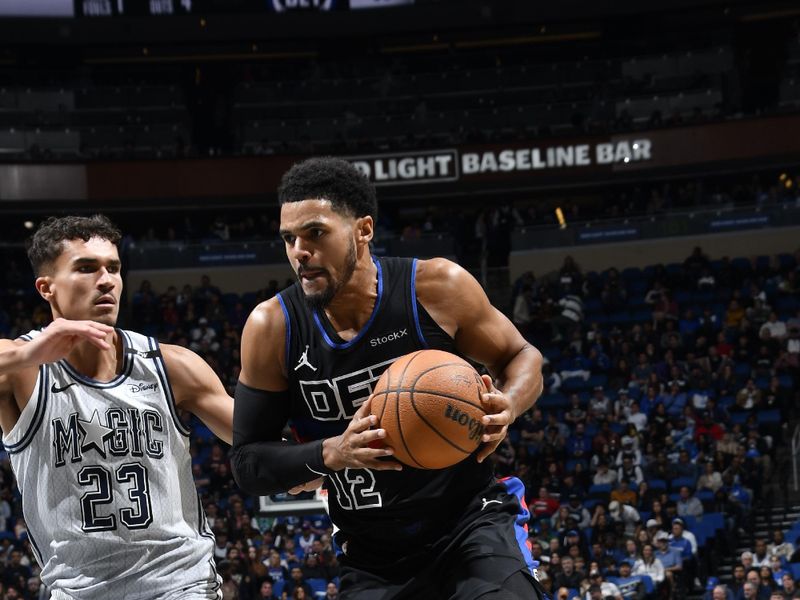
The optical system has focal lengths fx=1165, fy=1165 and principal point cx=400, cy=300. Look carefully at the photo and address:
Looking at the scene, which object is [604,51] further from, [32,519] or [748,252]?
[32,519]

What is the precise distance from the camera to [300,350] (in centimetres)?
412

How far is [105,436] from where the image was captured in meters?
4.38

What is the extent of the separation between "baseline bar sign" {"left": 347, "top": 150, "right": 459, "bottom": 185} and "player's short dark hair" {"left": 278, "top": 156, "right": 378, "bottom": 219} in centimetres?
2046

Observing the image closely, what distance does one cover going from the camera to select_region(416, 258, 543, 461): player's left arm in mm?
4172

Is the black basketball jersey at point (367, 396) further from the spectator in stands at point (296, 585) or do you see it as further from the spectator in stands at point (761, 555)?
the spectator in stands at point (761, 555)

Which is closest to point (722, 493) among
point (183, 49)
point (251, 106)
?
point (251, 106)

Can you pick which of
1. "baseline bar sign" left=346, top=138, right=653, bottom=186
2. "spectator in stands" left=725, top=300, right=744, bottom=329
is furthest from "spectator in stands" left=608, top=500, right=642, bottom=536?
"baseline bar sign" left=346, top=138, right=653, bottom=186

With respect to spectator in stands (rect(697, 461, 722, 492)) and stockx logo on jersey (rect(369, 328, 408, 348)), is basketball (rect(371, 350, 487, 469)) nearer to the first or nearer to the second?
stockx logo on jersey (rect(369, 328, 408, 348))

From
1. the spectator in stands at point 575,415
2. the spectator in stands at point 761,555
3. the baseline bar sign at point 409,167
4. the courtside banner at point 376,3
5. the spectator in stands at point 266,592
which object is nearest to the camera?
the spectator in stands at point 761,555

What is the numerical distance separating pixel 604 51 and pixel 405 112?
17.2 ft

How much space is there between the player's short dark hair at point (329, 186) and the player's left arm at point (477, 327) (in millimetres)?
327

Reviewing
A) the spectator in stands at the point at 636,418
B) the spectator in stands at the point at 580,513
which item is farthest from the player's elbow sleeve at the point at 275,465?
the spectator in stands at the point at 636,418

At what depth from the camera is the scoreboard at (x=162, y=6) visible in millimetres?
25781

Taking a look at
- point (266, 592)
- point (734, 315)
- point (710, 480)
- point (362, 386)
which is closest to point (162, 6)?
point (734, 315)
